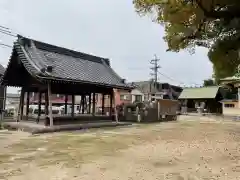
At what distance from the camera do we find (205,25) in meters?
8.96

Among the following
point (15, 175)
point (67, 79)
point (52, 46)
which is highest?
point (52, 46)

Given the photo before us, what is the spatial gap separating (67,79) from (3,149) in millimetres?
7674

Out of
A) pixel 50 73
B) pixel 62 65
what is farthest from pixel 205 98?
pixel 50 73

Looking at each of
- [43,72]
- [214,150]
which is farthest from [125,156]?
[43,72]

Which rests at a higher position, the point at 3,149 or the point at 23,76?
the point at 23,76

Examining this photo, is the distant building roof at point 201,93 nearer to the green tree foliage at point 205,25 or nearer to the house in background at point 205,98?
the house in background at point 205,98

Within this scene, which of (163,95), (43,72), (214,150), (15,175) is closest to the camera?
(15,175)

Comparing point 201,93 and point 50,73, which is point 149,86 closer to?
point 201,93

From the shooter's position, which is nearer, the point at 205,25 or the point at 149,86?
the point at 205,25

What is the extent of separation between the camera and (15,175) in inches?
251

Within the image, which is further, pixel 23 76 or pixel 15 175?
pixel 23 76

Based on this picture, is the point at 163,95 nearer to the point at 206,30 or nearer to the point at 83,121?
the point at 83,121

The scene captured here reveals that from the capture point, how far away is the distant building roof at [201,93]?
168ft

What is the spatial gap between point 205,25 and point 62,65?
39.9 ft
